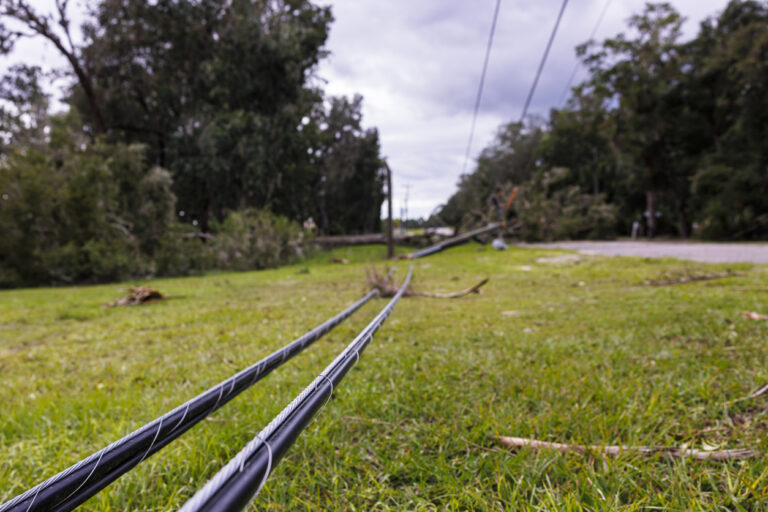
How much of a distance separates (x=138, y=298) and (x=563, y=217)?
2224cm

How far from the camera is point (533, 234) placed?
888 inches

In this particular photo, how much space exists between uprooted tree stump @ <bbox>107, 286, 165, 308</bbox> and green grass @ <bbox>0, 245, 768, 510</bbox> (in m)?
2.14

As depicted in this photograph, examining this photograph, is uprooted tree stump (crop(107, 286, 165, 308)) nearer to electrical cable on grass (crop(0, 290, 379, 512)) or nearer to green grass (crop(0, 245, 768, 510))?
green grass (crop(0, 245, 768, 510))

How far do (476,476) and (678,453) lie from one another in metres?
0.68

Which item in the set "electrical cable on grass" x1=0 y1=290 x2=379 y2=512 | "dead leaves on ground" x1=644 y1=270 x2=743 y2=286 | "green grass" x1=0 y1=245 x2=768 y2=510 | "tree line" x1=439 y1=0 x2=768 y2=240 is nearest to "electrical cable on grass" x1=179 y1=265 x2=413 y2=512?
"electrical cable on grass" x1=0 y1=290 x2=379 y2=512

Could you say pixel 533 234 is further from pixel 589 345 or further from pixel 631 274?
pixel 589 345

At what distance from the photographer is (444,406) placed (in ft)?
5.67

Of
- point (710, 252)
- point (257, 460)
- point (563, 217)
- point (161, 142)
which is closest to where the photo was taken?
point (257, 460)

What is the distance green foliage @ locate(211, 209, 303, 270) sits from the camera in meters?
13.9

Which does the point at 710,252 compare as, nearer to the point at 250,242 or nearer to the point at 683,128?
the point at 250,242

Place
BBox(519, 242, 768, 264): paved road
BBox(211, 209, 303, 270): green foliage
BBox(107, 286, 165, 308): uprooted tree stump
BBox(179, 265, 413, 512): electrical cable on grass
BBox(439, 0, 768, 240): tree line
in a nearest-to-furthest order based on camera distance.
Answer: BBox(179, 265, 413, 512): electrical cable on grass
BBox(107, 286, 165, 308): uprooted tree stump
BBox(519, 242, 768, 264): paved road
BBox(211, 209, 303, 270): green foliage
BBox(439, 0, 768, 240): tree line

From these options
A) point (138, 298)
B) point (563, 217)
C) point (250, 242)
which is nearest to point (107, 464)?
point (138, 298)

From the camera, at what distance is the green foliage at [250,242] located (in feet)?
45.6

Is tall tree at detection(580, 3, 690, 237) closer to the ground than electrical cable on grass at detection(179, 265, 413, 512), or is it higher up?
higher up
